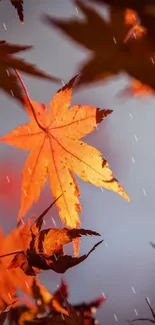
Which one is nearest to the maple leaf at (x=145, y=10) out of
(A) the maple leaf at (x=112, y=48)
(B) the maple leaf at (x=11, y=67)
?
(A) the maple leaf at (x=112, y=48)

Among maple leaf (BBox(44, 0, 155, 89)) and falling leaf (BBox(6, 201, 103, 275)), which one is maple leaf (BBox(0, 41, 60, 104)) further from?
falling leaf (BBox(6, 201, 103, 275))

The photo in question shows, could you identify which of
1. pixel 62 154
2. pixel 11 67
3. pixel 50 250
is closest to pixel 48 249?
pixel 50 250

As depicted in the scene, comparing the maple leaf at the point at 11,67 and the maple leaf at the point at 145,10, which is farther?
the maple leaf at the point at 11,67

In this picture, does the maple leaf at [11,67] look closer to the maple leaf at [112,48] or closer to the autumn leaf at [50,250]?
the maple leaf at [112,48]

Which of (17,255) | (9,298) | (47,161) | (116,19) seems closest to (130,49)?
(116,19)

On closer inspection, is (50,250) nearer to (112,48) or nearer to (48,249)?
(48,249)

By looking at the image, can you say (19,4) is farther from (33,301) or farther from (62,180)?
(33,301)

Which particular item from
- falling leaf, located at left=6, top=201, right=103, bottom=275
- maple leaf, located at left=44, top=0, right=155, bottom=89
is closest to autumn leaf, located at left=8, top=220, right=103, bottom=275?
falling leaf, located at left=6, top=201, right=103, bottom=275

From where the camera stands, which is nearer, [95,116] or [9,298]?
[95,116]
